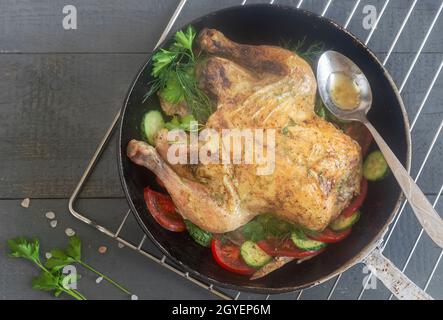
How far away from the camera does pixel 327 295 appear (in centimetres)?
267

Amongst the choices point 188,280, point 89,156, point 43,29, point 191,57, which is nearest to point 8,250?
point 89,156

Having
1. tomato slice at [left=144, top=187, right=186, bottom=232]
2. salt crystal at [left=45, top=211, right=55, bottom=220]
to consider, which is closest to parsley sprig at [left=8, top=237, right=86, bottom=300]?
salt crystal at [left=45, top=211, right=55, bottom=220]

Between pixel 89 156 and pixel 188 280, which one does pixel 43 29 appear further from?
pixel 188 280

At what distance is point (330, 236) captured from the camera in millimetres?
2305

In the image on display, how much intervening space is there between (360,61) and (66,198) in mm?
1467

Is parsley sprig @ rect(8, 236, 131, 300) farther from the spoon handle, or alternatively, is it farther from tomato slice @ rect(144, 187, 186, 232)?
the spoon handle

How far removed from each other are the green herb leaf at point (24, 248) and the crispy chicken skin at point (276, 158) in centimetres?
74

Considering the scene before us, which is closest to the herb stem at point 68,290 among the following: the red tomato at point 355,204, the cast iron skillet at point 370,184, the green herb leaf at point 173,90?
the cast iron skillet at point 370,184

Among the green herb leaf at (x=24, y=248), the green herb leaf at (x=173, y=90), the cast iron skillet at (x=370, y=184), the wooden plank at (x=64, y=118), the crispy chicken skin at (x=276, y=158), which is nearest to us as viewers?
the crispy chicken skin at (x=276, y=158)

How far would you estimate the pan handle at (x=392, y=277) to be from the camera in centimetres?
241

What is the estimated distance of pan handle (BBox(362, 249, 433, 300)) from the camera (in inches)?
94.8

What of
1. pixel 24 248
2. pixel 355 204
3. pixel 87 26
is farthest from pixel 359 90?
pixel 24 248

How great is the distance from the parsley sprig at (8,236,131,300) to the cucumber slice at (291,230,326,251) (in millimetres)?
926

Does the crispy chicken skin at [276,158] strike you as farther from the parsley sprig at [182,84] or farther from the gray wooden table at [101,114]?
the gray wooden table at [101,114]
